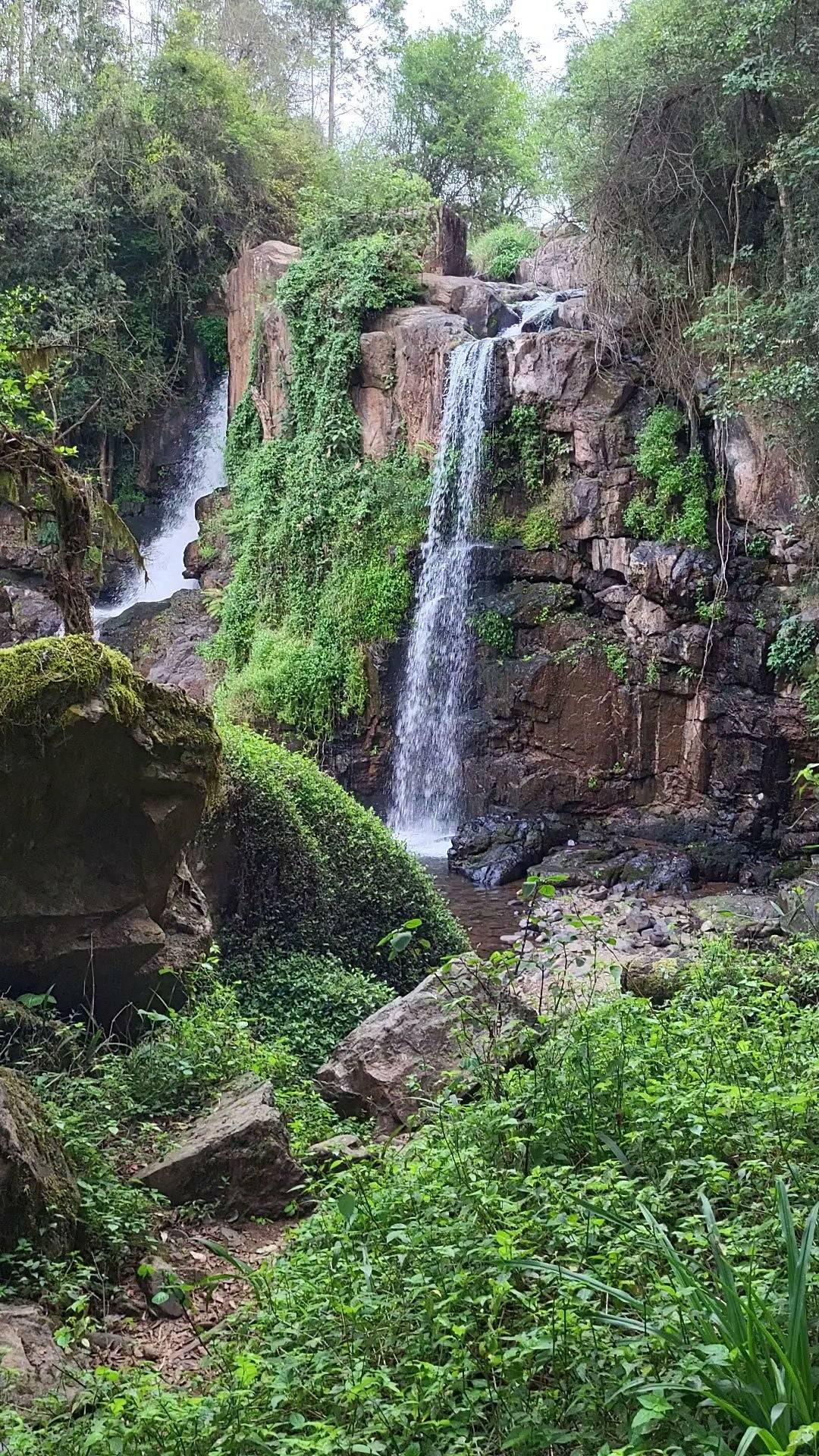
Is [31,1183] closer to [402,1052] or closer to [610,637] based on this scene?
[402,1052]

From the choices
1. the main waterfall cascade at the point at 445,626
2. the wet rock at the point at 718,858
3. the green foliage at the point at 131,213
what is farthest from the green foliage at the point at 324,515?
the wet rock at the point at 718,858

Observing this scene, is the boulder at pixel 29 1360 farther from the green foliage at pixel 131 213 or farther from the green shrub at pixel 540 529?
the green foliage at pixel 131 213

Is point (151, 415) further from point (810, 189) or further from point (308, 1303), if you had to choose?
point (308, 1303)

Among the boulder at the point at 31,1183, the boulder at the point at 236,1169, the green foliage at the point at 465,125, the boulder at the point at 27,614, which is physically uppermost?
the green foliage at the point at 465,125

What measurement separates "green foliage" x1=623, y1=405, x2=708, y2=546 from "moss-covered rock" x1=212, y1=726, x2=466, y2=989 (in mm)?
6205

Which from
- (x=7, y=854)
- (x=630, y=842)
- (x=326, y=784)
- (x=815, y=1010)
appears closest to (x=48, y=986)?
(x=7, y=854)

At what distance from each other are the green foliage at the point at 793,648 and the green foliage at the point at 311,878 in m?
5.48

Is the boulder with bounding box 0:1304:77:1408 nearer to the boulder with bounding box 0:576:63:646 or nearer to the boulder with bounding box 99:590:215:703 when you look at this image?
the boulder with bounding box 0:576:63:646

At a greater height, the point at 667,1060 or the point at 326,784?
the point at 326,784

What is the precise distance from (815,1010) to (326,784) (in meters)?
4.38

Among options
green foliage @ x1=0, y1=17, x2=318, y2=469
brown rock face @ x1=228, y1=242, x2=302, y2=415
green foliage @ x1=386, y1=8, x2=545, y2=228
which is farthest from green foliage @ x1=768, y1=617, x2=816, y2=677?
green foliage @ x1=386, y1=8, x2=545, y2=228

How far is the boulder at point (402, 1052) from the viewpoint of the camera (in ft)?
16.1

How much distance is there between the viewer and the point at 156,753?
18.1 ft

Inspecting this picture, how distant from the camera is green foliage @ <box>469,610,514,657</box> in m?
13.7
